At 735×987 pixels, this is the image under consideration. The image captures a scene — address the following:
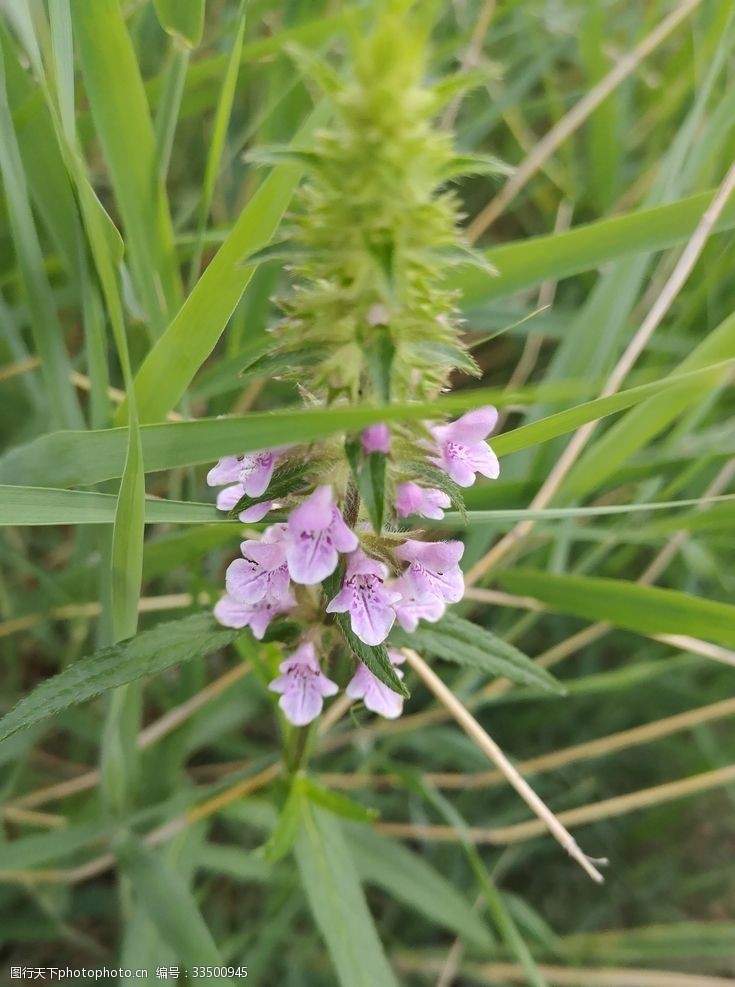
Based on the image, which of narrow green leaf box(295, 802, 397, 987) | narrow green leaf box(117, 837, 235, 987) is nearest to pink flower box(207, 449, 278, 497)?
narrow green leaf box(295, 802, 397, 987)

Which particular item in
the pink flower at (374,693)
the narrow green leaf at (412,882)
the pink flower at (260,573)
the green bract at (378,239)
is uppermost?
the green bract at (378,239)

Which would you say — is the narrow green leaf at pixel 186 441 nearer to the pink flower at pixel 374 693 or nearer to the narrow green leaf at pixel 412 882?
the pink flower at pixel 374 693

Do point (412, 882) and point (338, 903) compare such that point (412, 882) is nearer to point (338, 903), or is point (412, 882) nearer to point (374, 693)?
point (338, 903)

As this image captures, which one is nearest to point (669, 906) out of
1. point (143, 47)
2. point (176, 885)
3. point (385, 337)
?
point (176, 885)

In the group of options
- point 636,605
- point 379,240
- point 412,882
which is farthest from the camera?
point 412,882

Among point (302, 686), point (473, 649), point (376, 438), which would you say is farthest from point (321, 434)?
point (473, 649)

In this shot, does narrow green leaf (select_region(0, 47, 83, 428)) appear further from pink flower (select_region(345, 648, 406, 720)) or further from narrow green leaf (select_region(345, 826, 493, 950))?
narrow green leaf (select_region(345, 826, 493, 950))

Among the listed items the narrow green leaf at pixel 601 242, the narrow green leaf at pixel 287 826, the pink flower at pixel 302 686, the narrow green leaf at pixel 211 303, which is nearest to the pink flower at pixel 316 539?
the pink flower at pixel 302 686
